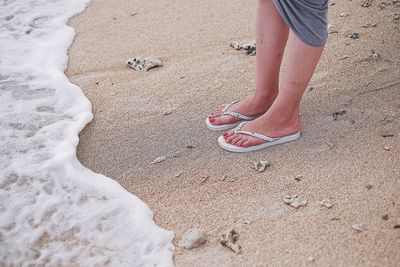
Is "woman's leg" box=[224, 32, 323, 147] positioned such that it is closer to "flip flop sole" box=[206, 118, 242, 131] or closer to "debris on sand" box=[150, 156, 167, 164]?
"flip flop sole" box=[206, 118, 242, 131]

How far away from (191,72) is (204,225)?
126 centimetres

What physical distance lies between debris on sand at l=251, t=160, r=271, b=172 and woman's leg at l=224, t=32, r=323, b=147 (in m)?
0.11

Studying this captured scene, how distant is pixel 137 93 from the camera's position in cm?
256

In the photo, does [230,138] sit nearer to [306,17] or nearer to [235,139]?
[235,139]

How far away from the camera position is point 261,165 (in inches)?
75.7

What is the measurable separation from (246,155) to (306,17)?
66 cm

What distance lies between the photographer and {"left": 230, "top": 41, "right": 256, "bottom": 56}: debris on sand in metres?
2.83

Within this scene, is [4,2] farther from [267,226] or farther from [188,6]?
[267,226]

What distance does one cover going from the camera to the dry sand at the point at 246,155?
5.16ft

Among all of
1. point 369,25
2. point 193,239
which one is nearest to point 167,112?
point 193,239

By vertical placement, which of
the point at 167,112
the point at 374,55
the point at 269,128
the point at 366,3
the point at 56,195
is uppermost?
the point at 366,3

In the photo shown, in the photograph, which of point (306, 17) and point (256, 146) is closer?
point (306, 17)

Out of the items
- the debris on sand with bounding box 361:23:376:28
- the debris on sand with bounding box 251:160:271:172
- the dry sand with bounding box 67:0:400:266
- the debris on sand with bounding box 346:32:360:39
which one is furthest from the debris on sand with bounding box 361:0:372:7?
the debris on sand with bounding box 251:160:271:172

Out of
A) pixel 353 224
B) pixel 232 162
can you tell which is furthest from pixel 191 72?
pixel 353 224
